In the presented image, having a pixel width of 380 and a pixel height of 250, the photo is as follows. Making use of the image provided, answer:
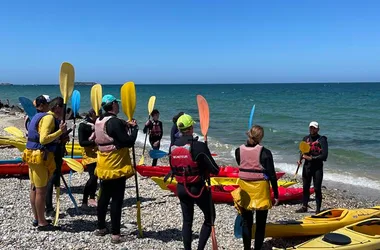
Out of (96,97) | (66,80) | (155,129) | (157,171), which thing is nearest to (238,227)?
(96,97)

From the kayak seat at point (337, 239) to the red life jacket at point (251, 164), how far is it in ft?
4.01

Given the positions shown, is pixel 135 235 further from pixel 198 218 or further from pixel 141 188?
pixel 141 188

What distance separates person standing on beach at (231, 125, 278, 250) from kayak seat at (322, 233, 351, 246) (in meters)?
0.88

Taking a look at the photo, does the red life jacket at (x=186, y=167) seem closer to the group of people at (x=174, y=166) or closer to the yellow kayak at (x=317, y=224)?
the group of people at (x=174, y=166)

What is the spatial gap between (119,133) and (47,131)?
961 millimetres

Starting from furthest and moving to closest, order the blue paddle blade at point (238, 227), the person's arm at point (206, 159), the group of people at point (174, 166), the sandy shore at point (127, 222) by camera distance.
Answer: the sandy shore at point (127, 222)
the blue paddle blade at point (238, 227)
the group of people at point (174, 166)
the person's arm at point (206, 159)

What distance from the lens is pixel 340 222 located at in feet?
19.9

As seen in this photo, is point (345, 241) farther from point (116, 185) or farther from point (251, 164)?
point (116, 185)

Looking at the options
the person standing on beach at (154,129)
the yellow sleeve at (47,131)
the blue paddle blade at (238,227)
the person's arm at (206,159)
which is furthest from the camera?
the person standing on beach at (154,129)

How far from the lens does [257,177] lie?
484 cm

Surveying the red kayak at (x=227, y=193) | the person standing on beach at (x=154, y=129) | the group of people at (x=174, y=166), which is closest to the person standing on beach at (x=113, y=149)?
the group of people at (x=174, y=166)

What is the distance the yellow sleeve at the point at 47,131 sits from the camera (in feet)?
16.6

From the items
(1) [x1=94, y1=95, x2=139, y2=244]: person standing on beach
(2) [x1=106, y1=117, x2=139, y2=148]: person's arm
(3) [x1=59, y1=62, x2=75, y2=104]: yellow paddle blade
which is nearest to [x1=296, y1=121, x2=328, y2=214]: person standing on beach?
(1) [x1=94, y1=95, x2=139, y2=244]: person standing on beach

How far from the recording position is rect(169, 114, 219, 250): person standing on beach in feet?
15.0
